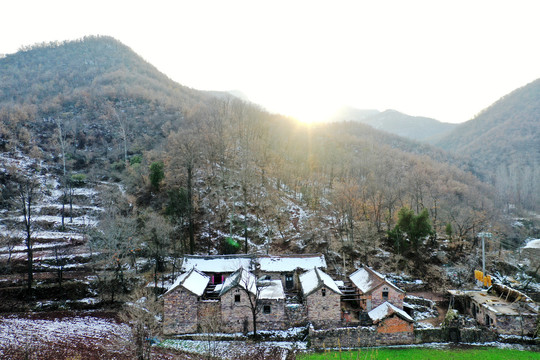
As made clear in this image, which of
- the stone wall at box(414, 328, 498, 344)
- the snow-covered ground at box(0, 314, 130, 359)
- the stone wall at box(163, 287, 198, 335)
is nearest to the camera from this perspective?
the snow-covered ground at box(0, 314, 130, 359)

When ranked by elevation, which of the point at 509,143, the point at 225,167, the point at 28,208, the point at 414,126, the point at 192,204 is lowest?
the point at 192,204

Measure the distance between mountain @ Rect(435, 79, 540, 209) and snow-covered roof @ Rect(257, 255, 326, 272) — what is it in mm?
74169

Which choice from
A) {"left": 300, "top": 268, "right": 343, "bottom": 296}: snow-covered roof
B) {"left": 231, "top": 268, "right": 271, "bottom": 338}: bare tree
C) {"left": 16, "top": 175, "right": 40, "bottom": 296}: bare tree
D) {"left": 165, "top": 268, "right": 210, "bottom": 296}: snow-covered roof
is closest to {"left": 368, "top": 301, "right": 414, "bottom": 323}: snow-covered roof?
{"left": 300, "top": 268, "right": 343, "bottom": 296}: snow-covered roof

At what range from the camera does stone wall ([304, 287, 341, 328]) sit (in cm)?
2509

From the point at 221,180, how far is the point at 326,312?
36085 millimetres

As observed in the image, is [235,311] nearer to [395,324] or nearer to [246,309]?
[246,309]

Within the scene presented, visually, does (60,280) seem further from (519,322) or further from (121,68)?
(121,68)

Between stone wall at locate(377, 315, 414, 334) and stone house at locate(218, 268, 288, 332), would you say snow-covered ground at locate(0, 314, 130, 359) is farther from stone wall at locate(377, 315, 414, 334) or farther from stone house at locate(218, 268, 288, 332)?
stone wall at locate(377, 315, 414, 334)

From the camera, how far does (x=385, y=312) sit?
24.4 metres

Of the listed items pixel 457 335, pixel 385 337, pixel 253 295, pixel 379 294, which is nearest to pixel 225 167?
pixel 253 295

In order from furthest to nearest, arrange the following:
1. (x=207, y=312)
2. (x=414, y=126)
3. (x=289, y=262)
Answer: (x=414, y=126)
(x=289, y=262)
(x=207, y=312)

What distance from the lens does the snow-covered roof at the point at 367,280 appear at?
26.9 meters

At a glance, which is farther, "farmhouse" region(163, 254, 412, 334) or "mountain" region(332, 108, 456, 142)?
"mountain" region(332, 108, 456, 142)

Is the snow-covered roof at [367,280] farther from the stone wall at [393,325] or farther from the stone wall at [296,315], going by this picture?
the stone wall at [296,315]
